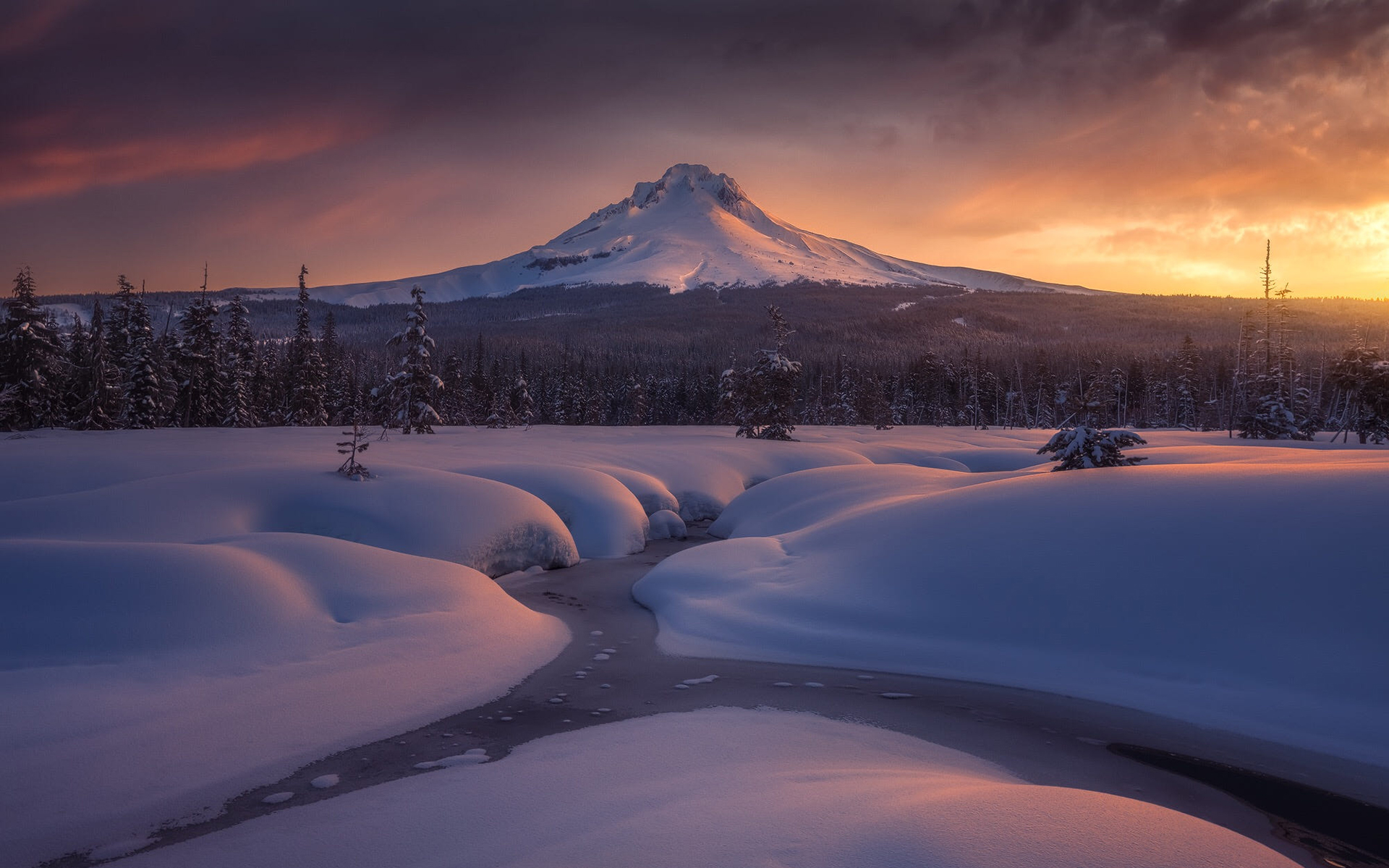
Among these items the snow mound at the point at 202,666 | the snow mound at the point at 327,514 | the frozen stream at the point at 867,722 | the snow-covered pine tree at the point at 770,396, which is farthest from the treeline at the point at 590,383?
the snow-covered pine tree at the point at 770,396

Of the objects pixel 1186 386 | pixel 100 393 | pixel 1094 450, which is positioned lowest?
pixel 1094 450

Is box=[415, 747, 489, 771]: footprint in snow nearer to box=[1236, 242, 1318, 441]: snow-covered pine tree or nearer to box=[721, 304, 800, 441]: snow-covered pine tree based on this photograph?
box=[721, 304, 800, 441]: snow-covered pine tree

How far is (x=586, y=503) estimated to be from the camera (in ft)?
68.5

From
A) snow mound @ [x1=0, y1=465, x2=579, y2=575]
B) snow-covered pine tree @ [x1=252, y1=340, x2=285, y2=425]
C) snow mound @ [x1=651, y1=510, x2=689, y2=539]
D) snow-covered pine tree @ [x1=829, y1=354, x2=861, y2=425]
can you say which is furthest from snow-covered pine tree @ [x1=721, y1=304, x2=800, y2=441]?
snow-covered pine tree @ [x1=829, y1=354, x2=861, y2=425]

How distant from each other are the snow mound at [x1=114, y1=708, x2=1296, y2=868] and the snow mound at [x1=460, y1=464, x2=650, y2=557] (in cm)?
1322

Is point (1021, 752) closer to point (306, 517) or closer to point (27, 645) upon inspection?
point (27, 645)

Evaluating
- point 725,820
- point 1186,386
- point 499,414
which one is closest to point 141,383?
point 499,414

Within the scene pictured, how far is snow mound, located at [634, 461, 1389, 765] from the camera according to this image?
7.46m

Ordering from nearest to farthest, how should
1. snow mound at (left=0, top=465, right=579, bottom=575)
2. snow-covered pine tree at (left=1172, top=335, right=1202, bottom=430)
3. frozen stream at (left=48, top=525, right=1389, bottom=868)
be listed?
1. frozen stream at (left=48, top=525, right=1389, bottom=868)
2. snow mound at (left=0, top=465, right=579, bottom=575)
3. snow-covered pine tree at (left=1172, top=335, right=1202, bottom=430)

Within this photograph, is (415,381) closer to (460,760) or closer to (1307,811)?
(460,760)

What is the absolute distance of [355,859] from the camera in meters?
4.59

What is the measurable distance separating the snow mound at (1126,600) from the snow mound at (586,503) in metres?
6.67

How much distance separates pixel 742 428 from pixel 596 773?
3701 cm

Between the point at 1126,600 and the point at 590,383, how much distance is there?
302ft
